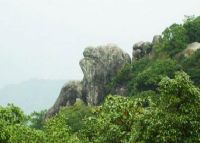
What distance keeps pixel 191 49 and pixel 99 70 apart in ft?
81.4

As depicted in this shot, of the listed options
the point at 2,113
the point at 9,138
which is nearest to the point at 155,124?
the point at 9,138

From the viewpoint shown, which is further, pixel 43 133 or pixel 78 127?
pixel 78 127

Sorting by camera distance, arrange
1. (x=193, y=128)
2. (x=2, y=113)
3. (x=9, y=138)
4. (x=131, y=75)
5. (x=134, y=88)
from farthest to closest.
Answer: (x=131, y=75)
(x=134, y=88)
(x=2, y=113)
(x=9, y=138)
(x=193, y=128)

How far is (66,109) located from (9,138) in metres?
64.4

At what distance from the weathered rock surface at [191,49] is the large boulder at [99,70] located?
1966 centimetres

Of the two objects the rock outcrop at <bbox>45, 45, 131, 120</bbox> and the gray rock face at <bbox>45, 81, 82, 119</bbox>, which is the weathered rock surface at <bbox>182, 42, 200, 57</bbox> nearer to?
the rock outcrop at <bbox>45, 45, 131, 120</bbox>

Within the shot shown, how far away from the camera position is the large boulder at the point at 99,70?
12712 centimetres

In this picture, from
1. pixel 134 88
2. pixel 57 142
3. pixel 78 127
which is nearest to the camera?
pixel 57 142

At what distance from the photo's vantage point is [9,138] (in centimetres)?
5212

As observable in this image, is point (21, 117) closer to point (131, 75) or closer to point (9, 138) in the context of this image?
point (9, 138)

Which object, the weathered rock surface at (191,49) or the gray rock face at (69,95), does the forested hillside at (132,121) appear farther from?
the gray rock face at (69,95)

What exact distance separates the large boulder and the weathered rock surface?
19661 millimetres

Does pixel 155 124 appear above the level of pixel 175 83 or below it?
below

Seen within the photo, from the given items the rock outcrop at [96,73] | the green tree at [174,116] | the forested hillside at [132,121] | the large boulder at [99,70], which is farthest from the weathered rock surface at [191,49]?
the green tree at [174,116]
